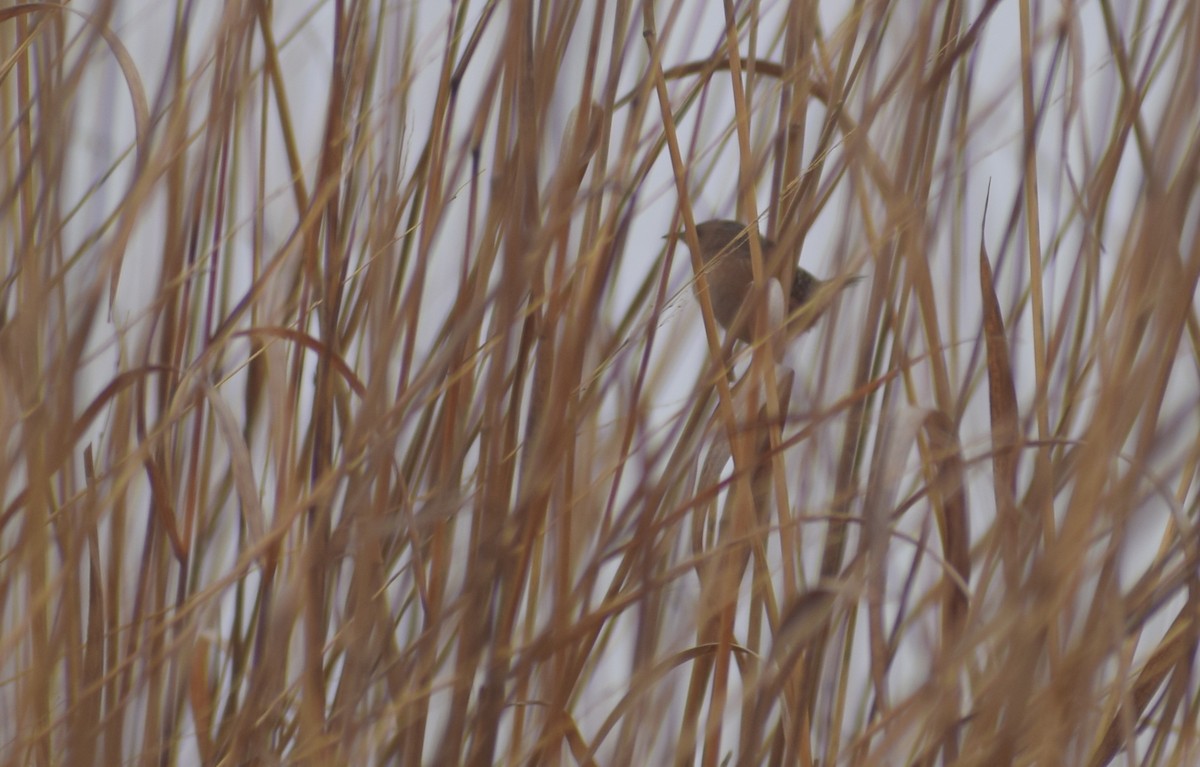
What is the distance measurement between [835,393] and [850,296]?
57mm

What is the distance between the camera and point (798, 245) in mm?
397

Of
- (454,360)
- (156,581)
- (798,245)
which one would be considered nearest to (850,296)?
(798,245)

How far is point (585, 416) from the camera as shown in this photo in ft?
1.22

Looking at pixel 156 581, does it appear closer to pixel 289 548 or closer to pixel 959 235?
pixel 289 548

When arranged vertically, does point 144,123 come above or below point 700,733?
above

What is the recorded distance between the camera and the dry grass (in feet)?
0.95

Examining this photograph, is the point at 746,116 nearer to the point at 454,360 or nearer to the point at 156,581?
the point at 454,360

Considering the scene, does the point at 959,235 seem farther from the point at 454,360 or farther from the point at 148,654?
the point at 148,654

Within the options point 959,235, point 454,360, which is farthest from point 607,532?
point 959,235

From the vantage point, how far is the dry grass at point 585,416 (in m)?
0.29

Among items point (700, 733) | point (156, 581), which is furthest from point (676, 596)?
point (156, 581)

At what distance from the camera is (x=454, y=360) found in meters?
0.37

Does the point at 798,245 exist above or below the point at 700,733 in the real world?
above

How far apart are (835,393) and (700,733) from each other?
146mm
